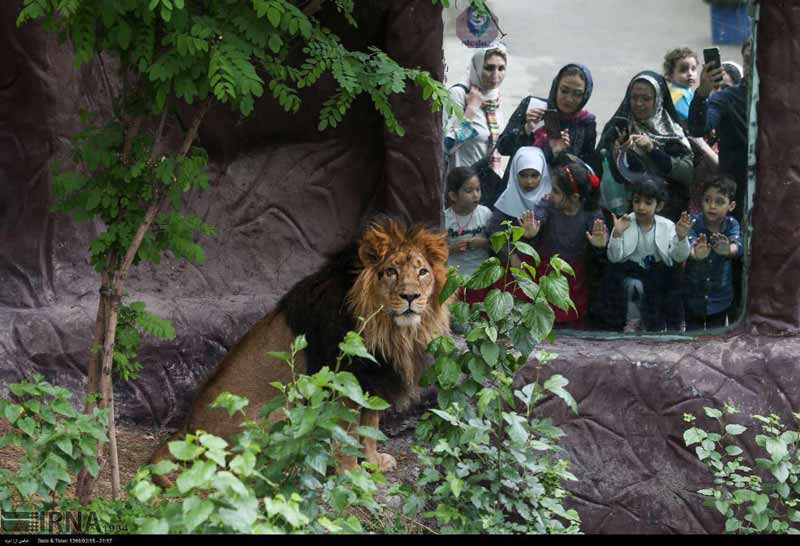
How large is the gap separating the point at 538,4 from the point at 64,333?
3012 millimetres

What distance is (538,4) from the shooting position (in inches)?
230

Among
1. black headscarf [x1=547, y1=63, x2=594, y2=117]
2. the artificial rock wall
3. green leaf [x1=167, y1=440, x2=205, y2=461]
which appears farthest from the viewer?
black headscarf [x1=547, y1=63, x2=594, y2=117]

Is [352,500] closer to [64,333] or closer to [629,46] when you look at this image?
[64,333]

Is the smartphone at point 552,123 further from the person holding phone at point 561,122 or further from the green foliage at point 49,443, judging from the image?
the green foliage at point 49,443

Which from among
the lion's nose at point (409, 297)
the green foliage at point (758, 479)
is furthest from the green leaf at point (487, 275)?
the green foliage at point (758, 479)

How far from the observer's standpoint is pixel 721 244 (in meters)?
5.90

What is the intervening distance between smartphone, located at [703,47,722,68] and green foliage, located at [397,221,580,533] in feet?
7.60

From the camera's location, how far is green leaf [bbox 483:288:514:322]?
394 centimetres

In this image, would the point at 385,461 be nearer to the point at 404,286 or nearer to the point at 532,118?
the point at 404,286

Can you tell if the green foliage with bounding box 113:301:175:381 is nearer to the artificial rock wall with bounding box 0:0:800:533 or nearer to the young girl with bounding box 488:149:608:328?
the artificial rock wall with bounding box 0:0:800:533

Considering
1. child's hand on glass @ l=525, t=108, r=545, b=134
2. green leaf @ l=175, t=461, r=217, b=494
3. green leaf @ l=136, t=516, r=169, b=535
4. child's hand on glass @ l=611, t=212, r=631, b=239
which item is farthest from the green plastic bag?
green leaf @ l=136, t=516, r=169, b=535

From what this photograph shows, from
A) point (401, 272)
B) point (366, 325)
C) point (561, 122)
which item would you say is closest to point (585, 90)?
point (561, 122)

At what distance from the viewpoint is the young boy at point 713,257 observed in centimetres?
584

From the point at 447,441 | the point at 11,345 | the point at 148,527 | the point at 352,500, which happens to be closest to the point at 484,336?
the point at 447,441
